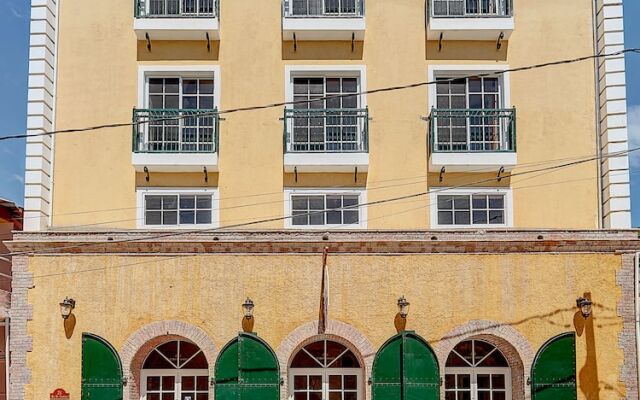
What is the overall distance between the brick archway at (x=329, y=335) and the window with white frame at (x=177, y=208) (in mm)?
3136

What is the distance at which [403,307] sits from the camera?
18062 millimetres

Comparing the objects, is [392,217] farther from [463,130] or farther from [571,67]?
[571,67]

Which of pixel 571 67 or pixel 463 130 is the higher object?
pixel 571 67

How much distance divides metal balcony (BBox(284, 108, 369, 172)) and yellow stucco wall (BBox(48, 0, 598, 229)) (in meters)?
0.33

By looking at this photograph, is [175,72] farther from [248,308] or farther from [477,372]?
[477,372]

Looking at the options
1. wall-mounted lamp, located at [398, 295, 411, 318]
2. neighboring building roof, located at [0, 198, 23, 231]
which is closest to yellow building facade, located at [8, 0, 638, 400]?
wall-mounted lamp, located at [398, 295, 411, 318]

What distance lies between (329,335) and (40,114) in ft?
25.7

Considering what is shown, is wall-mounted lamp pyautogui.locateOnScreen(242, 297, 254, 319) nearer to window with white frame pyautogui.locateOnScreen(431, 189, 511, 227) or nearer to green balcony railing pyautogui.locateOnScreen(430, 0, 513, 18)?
window with white frame pyautogui.locateOnScreen(431, 189, 511, 227)

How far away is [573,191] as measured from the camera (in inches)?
754

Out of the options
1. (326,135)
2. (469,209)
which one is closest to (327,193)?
(326,135)

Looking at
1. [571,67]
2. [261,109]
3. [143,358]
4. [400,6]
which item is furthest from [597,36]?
[143,358]

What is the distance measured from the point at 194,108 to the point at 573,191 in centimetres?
859

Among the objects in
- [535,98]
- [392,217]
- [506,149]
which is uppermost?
[535,98]

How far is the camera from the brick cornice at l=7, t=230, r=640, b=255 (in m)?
18.3
